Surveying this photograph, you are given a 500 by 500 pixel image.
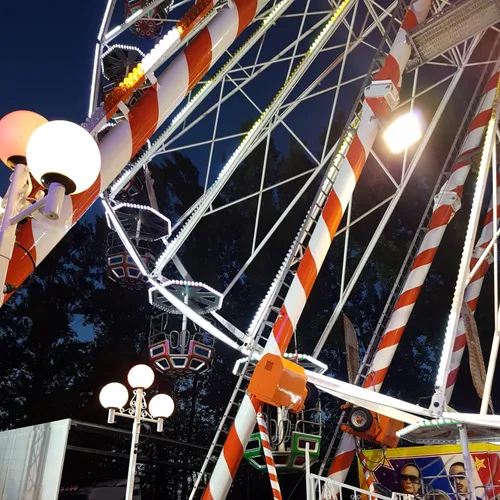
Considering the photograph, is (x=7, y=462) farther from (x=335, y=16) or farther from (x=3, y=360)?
(x=3, y=360)

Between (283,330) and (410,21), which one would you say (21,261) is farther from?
Answer: (410,21)

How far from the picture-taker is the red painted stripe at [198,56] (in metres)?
3.14

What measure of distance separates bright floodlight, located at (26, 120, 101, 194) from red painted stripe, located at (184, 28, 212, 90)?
1175mm

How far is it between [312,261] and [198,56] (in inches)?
111

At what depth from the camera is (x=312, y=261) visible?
5.54 m

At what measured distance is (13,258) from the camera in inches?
85.2

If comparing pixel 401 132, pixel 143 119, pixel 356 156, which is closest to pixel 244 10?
pixel 143 119

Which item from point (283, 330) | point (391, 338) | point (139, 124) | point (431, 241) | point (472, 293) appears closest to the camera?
point (139, 124)

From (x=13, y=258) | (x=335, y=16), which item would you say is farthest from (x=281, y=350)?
(x=335, y=16)

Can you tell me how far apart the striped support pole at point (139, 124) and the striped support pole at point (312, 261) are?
7.74ft

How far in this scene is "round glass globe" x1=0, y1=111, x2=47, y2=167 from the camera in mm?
2426

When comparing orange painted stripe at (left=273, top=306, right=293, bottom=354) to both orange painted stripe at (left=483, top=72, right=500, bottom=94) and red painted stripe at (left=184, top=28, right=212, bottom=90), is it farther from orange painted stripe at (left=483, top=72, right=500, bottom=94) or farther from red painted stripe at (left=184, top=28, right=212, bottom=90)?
orange painted stripe at (left=483, top=72, right=500, bottom=94)

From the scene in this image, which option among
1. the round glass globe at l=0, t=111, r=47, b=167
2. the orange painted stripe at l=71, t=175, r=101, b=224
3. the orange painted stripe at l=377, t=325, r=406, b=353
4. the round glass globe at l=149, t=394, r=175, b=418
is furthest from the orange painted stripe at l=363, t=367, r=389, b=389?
the round glass globe at l=0, t=111, r=47, b=167

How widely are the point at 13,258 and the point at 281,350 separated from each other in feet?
11.1
